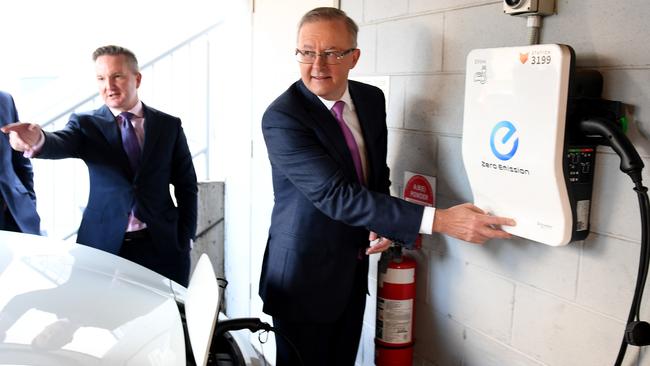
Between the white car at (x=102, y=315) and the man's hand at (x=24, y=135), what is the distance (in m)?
0.59

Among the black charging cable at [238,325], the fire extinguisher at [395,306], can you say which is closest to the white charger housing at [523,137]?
the fire extinguisher at [395,306]

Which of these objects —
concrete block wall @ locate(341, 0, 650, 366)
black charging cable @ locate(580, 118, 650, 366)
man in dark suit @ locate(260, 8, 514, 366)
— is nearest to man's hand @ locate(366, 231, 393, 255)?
man in dark suit @ locate(260, 8, 514, 366)

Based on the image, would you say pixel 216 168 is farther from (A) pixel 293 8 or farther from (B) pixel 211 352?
(B) pixel 211 352

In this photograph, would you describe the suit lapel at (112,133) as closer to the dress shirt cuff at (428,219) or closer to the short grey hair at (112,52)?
the short grey hair at (112,52)

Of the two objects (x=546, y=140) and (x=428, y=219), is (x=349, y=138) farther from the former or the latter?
(x=546, y=140)

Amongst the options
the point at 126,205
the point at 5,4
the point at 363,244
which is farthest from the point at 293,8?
the point at 5,4

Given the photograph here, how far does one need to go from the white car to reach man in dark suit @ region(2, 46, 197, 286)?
26.6 inches

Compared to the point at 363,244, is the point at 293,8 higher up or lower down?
higher up

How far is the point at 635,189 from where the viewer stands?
1.35 m

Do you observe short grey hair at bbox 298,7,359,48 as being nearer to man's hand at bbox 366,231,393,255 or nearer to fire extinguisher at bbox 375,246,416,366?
man's hand at bbox 366,231,393,255

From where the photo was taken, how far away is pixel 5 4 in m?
4.89

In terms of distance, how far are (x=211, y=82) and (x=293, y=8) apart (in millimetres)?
1318

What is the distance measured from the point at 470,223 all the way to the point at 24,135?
64.2 inches

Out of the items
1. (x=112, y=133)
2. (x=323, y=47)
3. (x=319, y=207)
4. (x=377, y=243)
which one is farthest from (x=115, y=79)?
(x=377, y=243)
